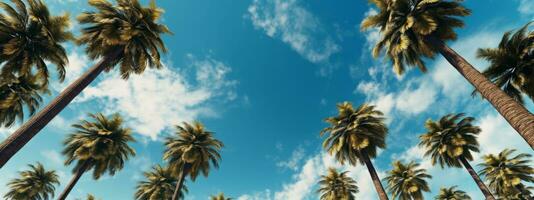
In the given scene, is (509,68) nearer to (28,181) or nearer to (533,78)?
(533,78)

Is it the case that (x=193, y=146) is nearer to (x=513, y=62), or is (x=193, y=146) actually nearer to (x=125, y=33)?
(x=125, y=33)

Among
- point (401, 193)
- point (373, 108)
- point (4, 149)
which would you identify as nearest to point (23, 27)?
point (4, 149)

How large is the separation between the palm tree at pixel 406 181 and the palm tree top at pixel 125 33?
1380 inches

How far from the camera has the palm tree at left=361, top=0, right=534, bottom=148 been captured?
42.9 feet

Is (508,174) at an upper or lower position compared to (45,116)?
upper

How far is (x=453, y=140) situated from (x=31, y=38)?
134 feet

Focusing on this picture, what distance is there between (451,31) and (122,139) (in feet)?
110

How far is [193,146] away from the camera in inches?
1060

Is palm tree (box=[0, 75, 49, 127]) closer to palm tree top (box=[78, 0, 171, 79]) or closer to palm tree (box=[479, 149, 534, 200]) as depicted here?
palm tree top (box=[78, 0, 171, 79])

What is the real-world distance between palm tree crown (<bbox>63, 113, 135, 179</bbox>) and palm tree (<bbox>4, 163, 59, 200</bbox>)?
13.5 m

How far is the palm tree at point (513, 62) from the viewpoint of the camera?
14008 mm

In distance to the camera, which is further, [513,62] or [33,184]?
[33,184]

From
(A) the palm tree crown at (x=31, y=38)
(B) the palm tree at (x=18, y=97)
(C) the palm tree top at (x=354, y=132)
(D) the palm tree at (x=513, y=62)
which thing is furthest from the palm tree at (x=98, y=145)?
(D) the palm tree at (x=513, y=62)

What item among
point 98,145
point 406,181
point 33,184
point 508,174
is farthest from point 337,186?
point 33,184
